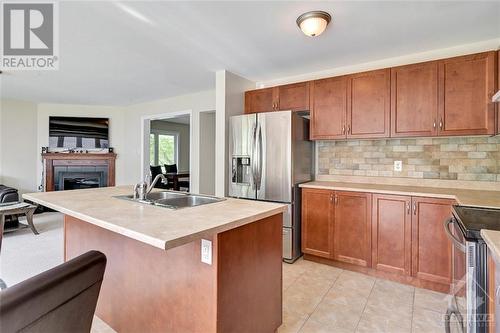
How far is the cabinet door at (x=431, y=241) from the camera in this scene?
7.74 ft

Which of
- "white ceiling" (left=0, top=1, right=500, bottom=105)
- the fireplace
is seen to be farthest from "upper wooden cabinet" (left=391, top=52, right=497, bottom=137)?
the fireplace

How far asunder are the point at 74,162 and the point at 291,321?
5779 millimetres

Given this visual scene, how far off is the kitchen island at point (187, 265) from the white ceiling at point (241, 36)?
1.47 metres

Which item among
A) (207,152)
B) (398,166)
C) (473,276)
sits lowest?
(473,276)

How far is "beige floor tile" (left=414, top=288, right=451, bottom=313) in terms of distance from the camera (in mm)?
2182

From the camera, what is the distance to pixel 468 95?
8.02 feet

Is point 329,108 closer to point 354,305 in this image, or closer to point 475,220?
point 475,220

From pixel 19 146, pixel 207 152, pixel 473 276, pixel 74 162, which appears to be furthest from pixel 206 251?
pixel 19 146

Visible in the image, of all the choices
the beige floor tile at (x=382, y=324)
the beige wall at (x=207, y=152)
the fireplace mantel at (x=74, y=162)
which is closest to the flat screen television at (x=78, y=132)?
the fireplace mantel at (x=74, y=162)

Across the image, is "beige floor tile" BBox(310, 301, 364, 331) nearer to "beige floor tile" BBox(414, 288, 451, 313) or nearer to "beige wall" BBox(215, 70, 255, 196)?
"beige floor tile" BBox(414, 288, 451, 313)

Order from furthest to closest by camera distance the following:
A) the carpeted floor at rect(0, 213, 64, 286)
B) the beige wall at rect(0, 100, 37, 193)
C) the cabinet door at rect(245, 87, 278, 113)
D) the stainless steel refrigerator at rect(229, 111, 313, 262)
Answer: the beige wall at rect(0, 100, 37, 193) < the cabinet door at rect(245, 87, 278, 113) < the stainless steel refrigerator at rect(229, 111, 313, 262) < the carpeted floor at rect(0, 213, 64, 286)

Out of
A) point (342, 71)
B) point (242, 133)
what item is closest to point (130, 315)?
point (242, 133)

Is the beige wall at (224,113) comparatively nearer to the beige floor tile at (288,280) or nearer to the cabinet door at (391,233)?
the beige floor tile at (288,280)

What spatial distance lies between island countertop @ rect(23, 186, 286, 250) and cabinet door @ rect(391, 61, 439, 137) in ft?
5.88
